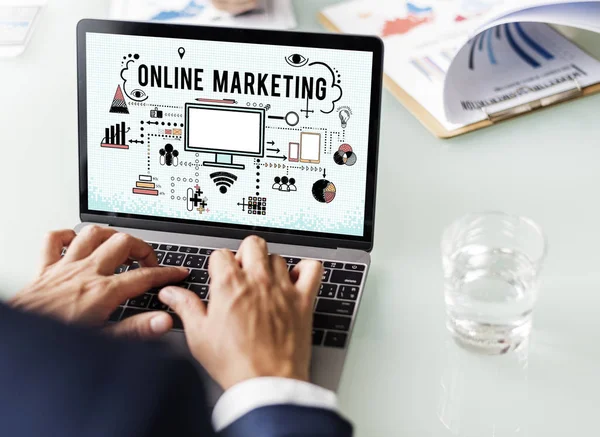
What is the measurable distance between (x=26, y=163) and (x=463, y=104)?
62cm

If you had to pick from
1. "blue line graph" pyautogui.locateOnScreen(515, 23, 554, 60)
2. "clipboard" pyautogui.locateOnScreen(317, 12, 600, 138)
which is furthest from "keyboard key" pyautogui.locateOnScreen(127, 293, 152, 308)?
"blue line graph" pyautogui.locateOnScreen(515, 23, 554, 60)

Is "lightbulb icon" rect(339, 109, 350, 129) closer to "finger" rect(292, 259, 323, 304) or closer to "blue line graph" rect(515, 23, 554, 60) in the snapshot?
"finger" rect(292, 259, 323, 304)

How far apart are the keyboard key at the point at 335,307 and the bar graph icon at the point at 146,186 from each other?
0.26 m

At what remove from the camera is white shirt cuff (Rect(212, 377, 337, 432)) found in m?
0.78

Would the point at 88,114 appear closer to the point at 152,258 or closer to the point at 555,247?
the point at 152,258

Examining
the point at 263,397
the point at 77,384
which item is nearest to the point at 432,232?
the point at 263,397

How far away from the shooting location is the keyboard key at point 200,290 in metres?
1.03

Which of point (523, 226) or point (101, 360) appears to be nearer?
point (101, 360)

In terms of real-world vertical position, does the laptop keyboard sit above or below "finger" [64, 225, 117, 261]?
below

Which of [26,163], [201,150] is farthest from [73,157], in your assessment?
[201,150]

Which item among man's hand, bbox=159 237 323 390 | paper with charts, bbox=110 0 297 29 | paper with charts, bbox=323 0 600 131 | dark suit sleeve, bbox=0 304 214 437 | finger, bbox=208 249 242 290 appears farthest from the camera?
paper with charts, bbox=110 0 297 29

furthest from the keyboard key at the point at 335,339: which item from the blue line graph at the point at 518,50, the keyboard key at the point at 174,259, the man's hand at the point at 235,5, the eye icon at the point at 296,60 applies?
the man's hand at the point at 235,5

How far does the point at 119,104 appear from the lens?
1.13 m

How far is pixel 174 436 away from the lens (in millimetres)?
505
